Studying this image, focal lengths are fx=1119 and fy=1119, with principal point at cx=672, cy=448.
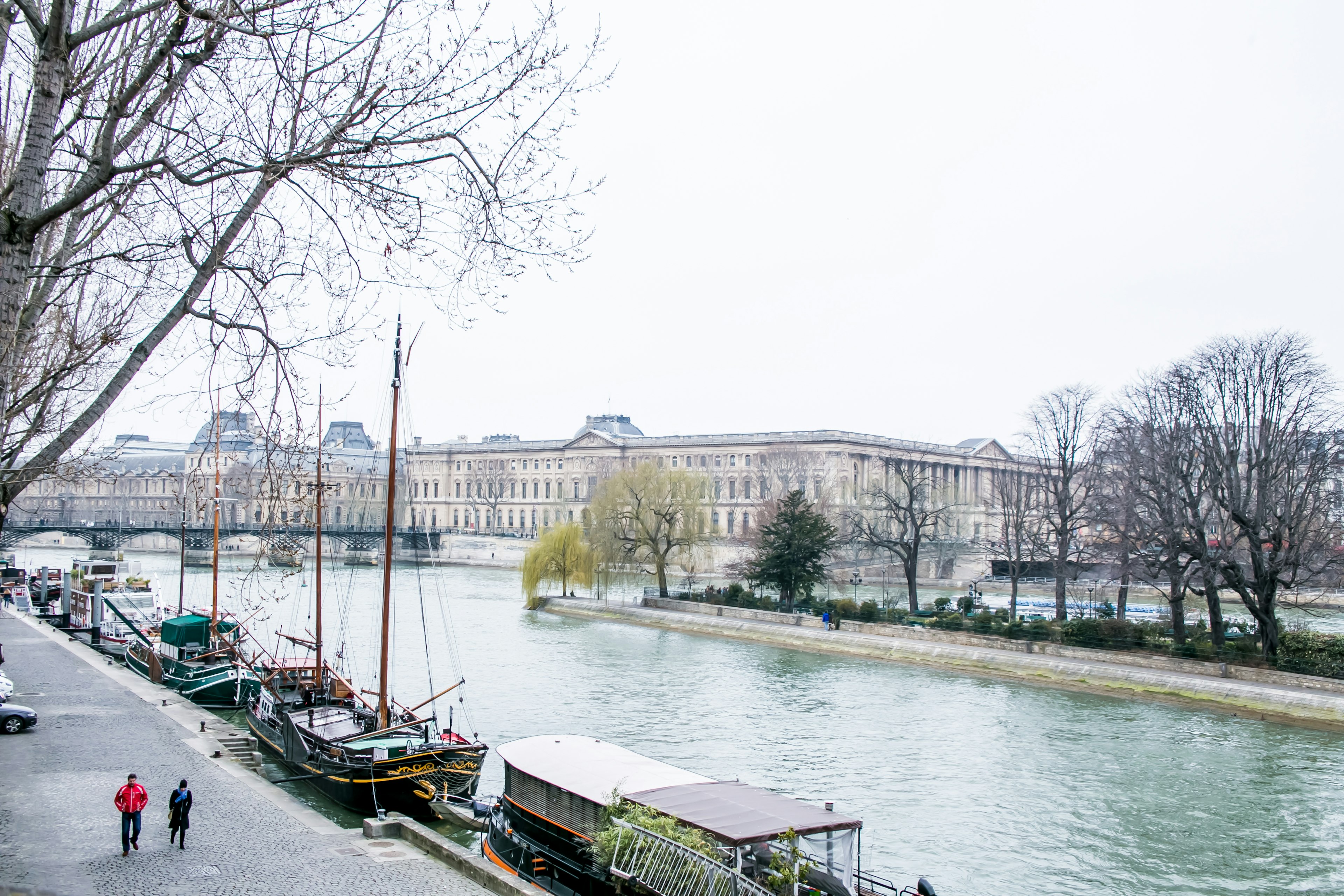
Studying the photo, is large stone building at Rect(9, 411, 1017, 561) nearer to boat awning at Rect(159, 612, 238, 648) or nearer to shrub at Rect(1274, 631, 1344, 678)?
shrub at Rect(1274, 631, 1344, 678)

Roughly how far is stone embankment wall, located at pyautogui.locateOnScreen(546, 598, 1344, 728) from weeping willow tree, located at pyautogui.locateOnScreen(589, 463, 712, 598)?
17.8ft

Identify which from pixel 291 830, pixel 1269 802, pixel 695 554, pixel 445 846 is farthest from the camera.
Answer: pixel 695 554

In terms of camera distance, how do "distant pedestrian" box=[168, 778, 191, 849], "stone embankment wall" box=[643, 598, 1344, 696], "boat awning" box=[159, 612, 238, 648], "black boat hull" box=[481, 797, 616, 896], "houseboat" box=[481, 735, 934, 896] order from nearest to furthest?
"houseboat" box=[481, 735, 934, 896], "distant pedestrian" box=[168, 778, 191, 849], "black boat hull" box=[481, 797, 616, 896], "stone embankment wall" box=[643, 598, 1344, 696], "boat awning" box=[159, 612, 238, 648]

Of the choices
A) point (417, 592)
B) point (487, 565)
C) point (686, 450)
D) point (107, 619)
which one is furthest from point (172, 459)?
point (107, 619)

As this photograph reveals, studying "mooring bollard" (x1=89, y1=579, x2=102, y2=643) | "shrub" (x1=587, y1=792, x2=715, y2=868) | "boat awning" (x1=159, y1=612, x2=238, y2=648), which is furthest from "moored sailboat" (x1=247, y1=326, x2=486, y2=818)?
"mooring bollard" (x1=89, y1=579, x2=102, y2=643)

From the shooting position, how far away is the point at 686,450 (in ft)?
403

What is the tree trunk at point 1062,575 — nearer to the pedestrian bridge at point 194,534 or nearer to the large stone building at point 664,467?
the large stone building at point 664,467

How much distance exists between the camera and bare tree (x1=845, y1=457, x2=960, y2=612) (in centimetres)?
5128

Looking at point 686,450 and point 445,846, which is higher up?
point 686,450

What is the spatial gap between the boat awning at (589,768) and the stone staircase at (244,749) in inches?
223

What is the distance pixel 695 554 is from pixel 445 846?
211 ft

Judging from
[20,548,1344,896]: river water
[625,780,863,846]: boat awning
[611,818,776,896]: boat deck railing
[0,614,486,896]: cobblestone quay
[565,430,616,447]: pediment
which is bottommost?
[20,548,1344,896]: river water

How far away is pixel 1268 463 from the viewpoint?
1435 inches

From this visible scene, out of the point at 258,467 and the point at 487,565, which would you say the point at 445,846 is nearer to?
the point at 258,467
